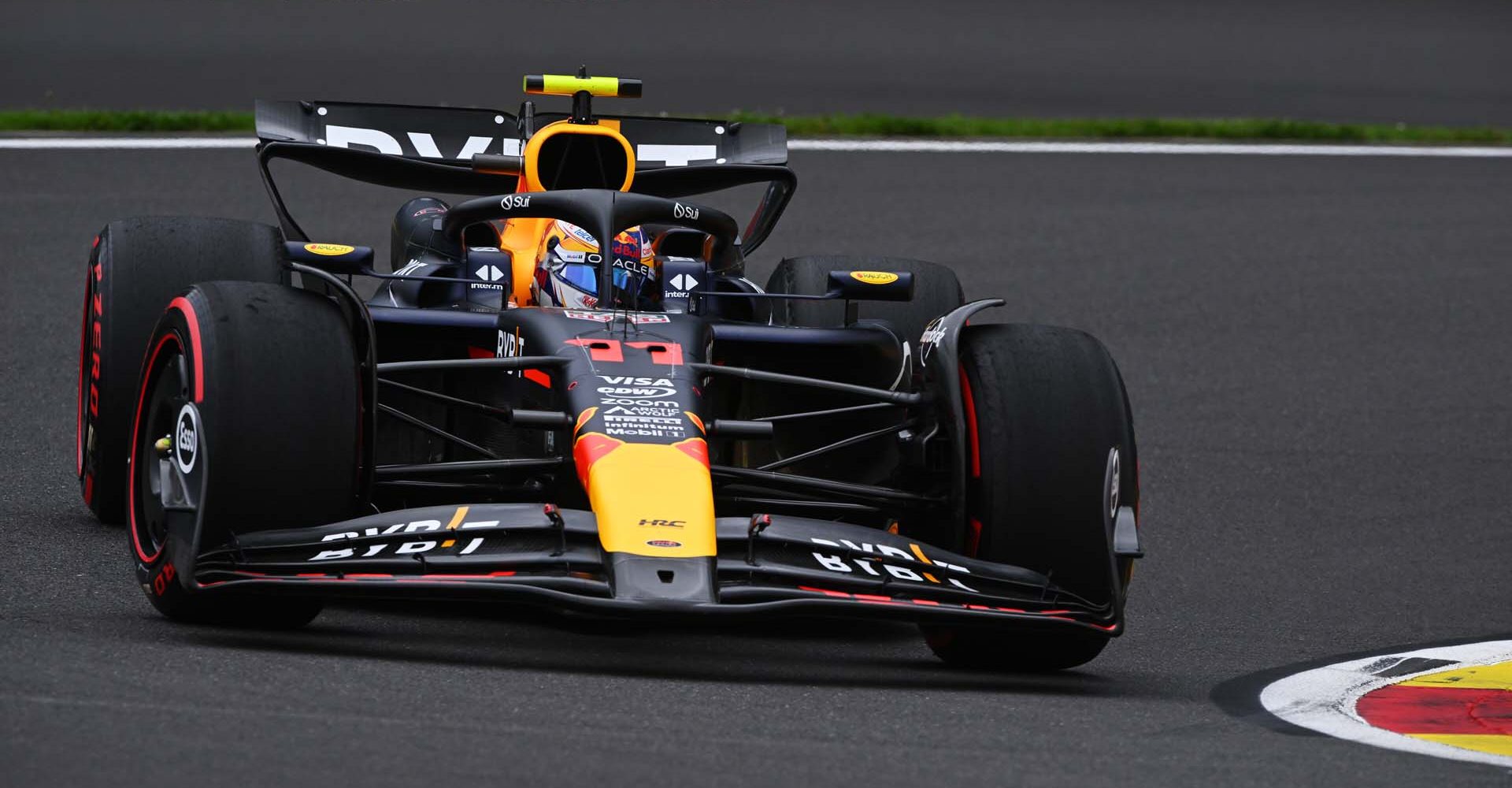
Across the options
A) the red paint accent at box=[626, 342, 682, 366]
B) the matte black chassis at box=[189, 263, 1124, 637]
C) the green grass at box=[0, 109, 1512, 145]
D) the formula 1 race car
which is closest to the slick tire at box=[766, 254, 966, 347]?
the formula 1 race car

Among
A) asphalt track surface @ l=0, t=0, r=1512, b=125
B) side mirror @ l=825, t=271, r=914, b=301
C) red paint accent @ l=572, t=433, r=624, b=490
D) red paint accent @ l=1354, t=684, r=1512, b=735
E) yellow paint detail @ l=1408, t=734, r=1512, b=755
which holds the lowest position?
red paint accent @ l=1354, t=684, r=1512, b=735

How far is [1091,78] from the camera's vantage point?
58.1 ft

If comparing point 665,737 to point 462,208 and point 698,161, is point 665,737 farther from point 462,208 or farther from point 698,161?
point 698,161

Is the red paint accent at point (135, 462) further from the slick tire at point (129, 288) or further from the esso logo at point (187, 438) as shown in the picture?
the slick tire at point (129, 288)

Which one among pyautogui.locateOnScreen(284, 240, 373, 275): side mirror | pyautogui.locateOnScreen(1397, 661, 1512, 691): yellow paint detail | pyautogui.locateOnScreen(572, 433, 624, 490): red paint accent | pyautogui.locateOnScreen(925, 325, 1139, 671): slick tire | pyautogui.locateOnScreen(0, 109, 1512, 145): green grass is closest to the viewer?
pyautogui.locateOnScreen(572, 433, 624, 490): red paint accent

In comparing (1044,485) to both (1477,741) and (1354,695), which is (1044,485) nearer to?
(1354,695)

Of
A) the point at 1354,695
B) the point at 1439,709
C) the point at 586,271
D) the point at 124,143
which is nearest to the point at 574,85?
the point at 586,271

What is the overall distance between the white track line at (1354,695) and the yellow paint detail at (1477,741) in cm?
4

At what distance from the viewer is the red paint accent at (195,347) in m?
5.38

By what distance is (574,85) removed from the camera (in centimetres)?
827

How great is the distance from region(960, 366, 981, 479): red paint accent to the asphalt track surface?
925 cm

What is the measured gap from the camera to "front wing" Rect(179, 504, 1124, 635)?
5.03m

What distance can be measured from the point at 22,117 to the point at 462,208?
9049 mm

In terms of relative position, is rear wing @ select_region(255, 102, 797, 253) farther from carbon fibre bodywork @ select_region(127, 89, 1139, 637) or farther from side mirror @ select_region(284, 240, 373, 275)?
side mirror @ select_region(284, 240, 373, 275)
